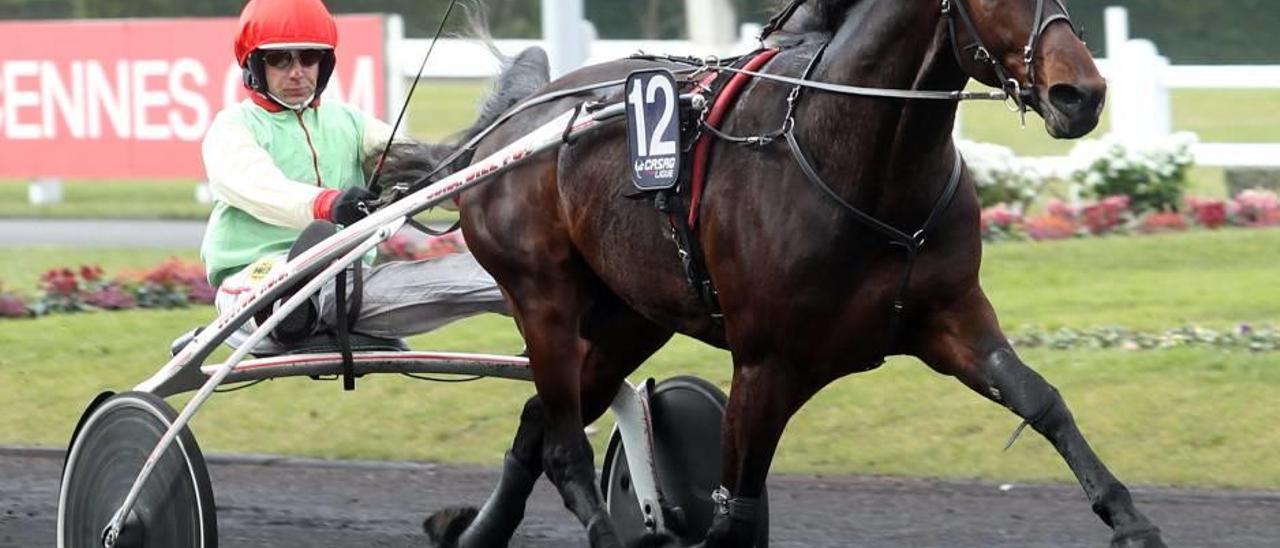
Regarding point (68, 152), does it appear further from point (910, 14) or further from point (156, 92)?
point (910, 14)

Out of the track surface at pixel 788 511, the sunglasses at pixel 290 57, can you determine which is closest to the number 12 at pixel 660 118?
the sunglasses at pixel 290 57

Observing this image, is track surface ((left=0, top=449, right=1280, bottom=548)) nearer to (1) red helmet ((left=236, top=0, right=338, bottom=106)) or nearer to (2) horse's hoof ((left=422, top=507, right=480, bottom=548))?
(2) horse's hoof ((left=422, top=507, right=480, bottom=548))

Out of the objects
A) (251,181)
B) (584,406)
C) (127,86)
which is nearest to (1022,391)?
(584,406)

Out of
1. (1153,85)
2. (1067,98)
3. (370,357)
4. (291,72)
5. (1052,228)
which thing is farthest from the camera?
(1153,85)

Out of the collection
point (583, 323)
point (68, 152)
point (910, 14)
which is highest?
point (910, 14)

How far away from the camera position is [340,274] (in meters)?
5.23

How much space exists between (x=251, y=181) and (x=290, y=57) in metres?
0.35

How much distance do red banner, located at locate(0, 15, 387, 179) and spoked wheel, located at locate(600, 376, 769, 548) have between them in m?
8.76

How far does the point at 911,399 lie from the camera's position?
24.1 ft

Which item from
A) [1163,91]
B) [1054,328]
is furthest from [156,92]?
[1054,328]

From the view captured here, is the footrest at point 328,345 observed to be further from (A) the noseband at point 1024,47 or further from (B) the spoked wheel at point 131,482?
(A) the noseband at point 1024,47

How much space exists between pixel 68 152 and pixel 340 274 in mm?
10174

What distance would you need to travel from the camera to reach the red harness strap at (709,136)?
4.39m

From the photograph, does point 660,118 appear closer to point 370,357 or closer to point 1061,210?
point 370,357
